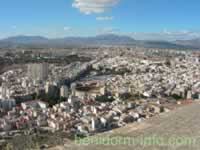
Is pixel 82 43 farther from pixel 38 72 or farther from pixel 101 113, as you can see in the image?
pixel 101 113

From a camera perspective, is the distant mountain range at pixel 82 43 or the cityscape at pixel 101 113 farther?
the distant mountain range at pixel 82 43

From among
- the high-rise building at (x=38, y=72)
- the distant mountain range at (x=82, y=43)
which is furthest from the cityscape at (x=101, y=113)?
the distant mountain range at (x=82, y=43)

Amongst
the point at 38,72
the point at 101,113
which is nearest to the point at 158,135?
the point at 101,113

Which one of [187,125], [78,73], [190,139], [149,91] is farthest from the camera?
[78,73]

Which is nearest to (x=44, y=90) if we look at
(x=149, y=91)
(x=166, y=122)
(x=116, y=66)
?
(x=149, y=91)

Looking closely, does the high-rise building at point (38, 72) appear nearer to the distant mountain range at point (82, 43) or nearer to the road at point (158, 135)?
the road at point (158, 135)

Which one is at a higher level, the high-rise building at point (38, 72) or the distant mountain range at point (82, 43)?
the distant mountain range at point (82, 43)

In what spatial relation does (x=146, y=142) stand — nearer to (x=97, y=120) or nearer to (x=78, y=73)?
(x=97, y=120)

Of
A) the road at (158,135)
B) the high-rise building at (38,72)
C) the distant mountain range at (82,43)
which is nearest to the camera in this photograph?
the road at (158,135)

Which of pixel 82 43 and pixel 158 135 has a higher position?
pixel 158 135
